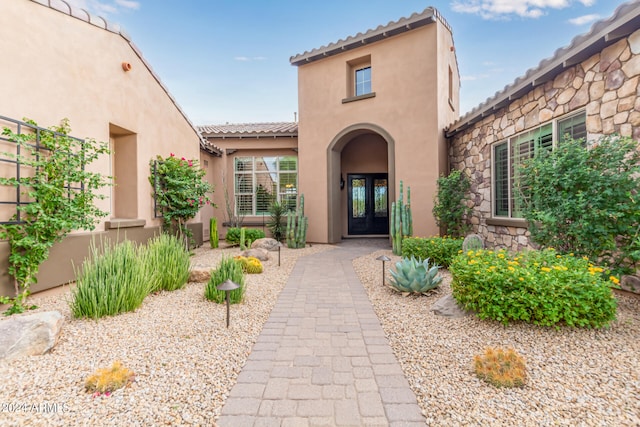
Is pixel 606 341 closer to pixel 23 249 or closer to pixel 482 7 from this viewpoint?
pixel 23 249

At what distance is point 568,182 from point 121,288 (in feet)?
17.7

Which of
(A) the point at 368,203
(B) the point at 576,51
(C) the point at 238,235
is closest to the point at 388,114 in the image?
(A) the point at 368,203

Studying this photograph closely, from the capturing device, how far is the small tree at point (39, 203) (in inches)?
150

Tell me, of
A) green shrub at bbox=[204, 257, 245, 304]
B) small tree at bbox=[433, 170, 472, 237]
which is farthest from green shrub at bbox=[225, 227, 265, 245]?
small tree at bbox=[433, 170, 472, 237]

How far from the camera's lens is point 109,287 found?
3.55 m

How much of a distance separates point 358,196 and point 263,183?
3.62 meters

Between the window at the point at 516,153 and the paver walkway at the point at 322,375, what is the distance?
3376 mm

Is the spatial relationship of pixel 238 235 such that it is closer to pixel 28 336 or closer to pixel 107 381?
pixel 28 336

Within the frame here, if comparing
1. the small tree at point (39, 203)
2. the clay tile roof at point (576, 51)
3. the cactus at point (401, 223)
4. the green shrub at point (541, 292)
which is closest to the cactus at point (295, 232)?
the cactus at point (401, 223)

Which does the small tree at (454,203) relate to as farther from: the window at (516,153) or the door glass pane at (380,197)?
the door glass pane at (380,197)

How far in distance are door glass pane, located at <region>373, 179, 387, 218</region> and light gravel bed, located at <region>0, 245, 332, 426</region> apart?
834 cm

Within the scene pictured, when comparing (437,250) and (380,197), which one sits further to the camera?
(380,197)

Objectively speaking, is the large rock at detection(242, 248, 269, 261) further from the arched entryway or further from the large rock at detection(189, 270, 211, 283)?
the arched entryway

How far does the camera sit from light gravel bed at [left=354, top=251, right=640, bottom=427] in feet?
6.12
